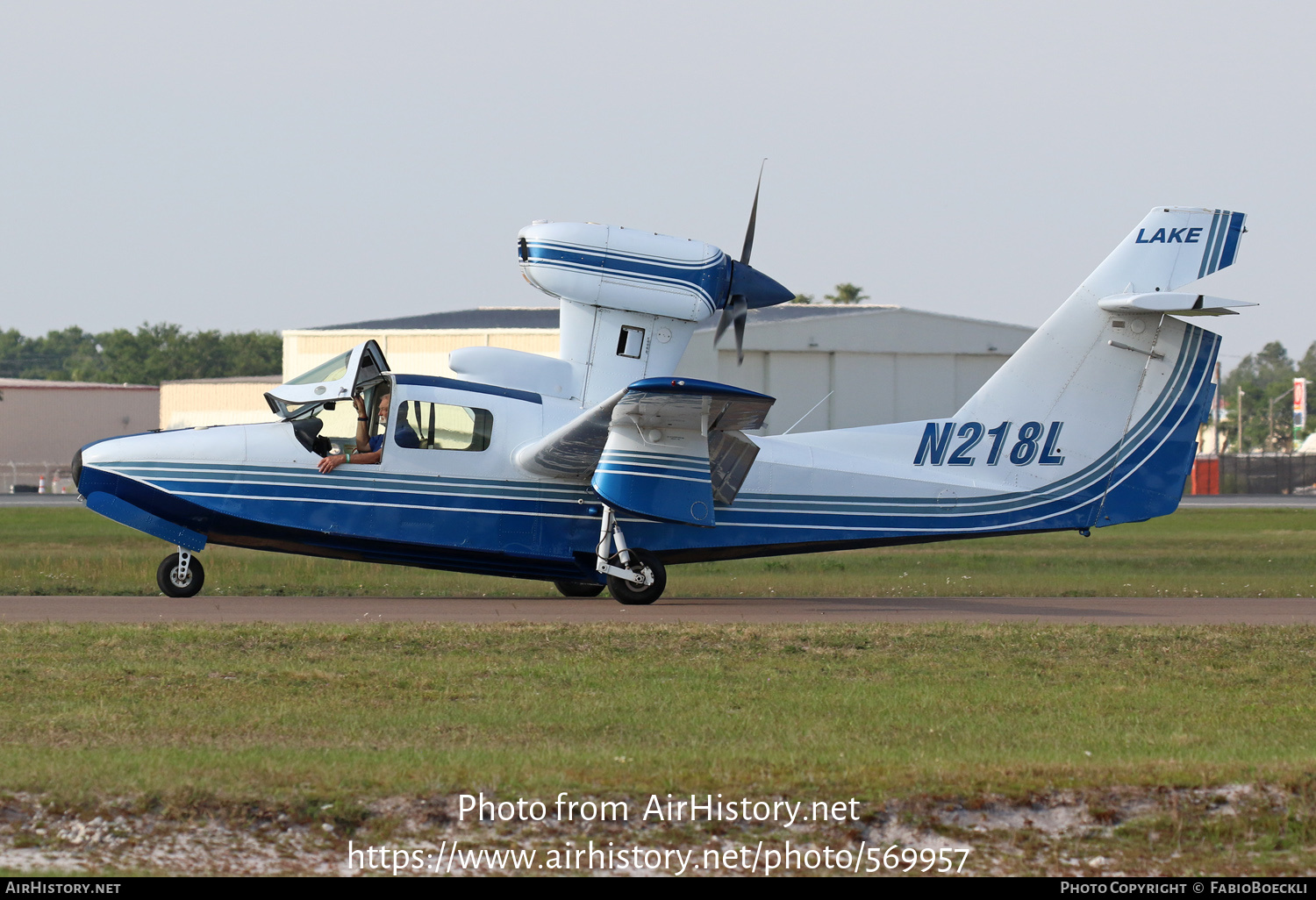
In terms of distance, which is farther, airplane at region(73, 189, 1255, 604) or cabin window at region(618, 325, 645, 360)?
cabin window at region(618, 325, 645, 360)

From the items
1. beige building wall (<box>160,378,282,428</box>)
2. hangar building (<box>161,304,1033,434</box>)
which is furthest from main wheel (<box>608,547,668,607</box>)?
beige building wall (<box>160,378,282,428</box>)

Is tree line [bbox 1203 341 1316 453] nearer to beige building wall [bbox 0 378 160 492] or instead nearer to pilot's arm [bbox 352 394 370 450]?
beige building wall [bbox 0 378 160 492]

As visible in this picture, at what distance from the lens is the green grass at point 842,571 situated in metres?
18.4

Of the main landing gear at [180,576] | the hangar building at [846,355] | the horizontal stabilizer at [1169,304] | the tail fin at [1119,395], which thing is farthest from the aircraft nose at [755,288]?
the hangar building at [846,355]

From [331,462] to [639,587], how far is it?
3.99 metres

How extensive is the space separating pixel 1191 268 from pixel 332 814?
1375cm

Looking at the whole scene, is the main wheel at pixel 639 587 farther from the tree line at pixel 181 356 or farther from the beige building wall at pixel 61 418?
the tree line at pixel 181 356

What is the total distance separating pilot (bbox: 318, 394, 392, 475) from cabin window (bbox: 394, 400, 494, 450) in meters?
0.17

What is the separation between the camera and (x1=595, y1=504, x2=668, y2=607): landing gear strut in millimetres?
15758

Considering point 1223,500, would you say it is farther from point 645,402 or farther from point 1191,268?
point 645,402

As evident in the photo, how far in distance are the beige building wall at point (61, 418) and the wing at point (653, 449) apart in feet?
222

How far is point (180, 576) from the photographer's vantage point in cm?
1559

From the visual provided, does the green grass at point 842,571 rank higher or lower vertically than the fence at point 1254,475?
lower

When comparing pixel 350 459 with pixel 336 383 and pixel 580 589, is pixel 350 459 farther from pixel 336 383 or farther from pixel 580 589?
pixel 580 589
